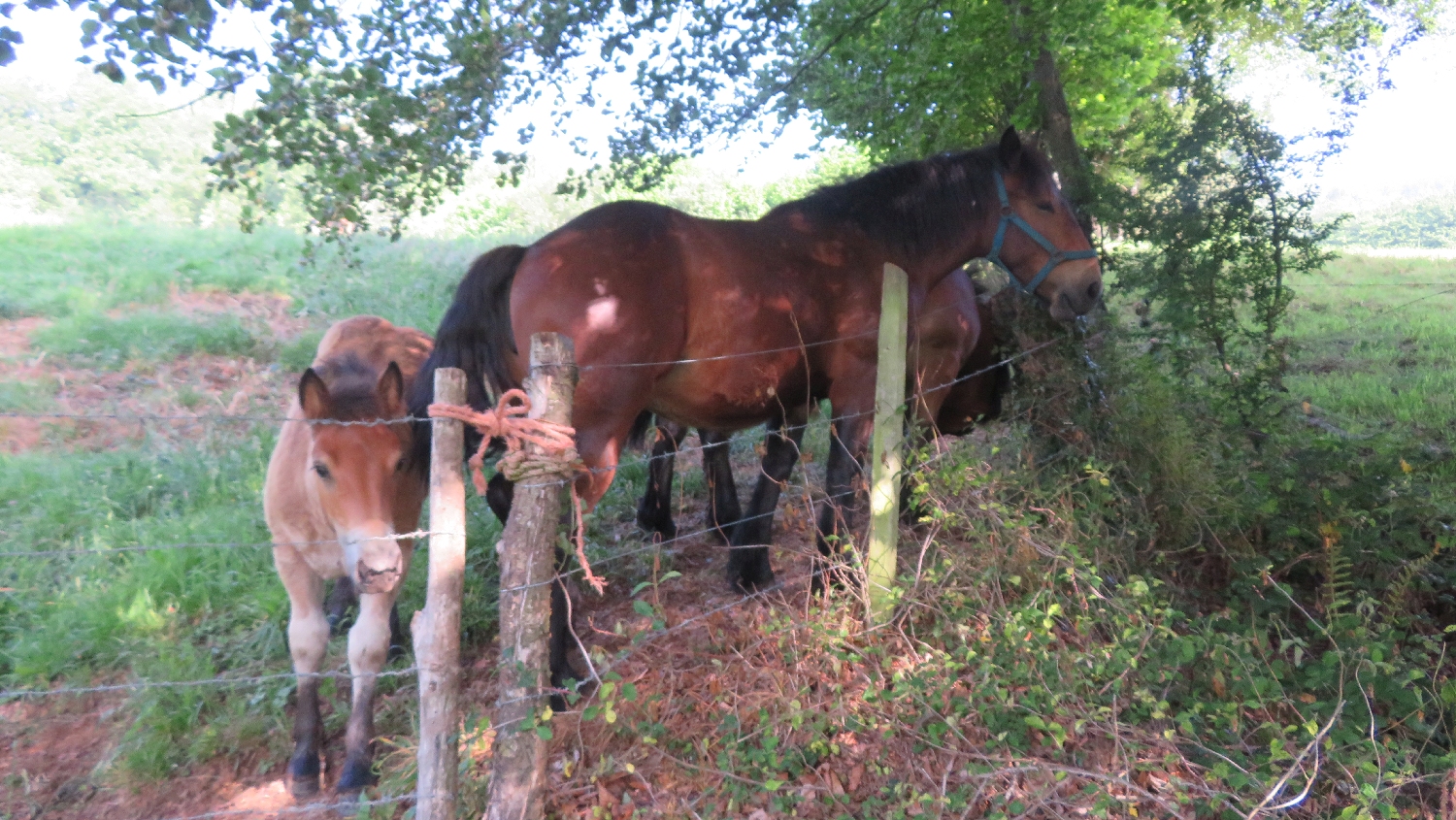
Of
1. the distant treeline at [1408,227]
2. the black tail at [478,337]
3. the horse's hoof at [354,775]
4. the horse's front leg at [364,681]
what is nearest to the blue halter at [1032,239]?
the black tail at [478,337]

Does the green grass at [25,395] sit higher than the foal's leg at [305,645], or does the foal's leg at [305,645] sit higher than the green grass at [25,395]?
the green grass at [25,395]

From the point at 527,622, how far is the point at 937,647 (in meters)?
1.66

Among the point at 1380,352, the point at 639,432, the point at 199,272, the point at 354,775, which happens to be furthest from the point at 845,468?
the point at 199,272

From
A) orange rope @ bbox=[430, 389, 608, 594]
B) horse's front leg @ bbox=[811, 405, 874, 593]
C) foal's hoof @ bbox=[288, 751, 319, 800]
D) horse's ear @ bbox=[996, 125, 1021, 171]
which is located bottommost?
foal's hoof @ bbox=[288, 751, 319, 800]

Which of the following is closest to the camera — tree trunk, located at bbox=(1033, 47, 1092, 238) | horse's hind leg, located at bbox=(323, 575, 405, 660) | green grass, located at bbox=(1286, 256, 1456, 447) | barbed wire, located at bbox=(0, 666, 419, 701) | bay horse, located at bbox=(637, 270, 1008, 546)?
barbed wire, located at bbox=(0, 666, 419, 701)

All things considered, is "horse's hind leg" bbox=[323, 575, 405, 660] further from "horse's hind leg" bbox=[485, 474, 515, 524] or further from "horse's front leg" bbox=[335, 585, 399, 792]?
"horse's hind leg" bbox=[485, 474, 515, 524]

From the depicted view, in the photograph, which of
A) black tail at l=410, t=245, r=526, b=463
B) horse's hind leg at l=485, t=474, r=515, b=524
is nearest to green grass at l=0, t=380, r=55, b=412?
black tail at l=410, t=245, r=526, b=463

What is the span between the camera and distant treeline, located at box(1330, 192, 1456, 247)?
56.9ft

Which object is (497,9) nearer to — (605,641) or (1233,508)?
(605,641)

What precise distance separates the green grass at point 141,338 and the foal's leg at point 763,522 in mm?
7173

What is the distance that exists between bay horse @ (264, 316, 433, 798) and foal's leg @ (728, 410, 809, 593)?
1718 mm

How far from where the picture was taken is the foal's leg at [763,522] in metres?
4.13

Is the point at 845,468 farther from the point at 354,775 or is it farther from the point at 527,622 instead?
the point at 354,775

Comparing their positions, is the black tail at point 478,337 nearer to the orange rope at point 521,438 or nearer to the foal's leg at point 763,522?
the orange rope at point 521,438
